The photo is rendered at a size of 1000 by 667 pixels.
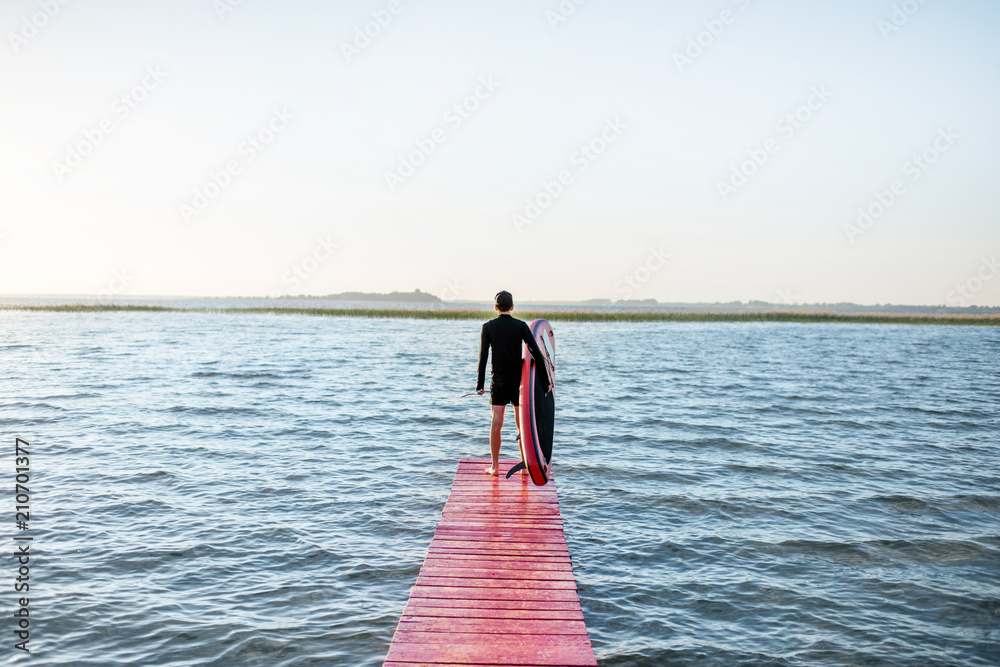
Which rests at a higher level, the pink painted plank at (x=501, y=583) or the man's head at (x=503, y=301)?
the man's head at (x=503, y=301)

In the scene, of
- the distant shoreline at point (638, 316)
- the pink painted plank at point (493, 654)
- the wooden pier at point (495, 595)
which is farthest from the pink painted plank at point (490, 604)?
the distant shoreline at point (638, 316)

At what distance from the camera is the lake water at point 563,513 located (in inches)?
312

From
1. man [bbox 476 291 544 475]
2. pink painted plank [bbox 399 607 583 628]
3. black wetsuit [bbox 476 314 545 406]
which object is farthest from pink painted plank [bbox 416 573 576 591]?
black wetsuit [bbox 476 314 545 406]

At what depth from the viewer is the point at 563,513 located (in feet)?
40.7

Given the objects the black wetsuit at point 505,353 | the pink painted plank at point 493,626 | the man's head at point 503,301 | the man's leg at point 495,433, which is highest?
the man's head at point 503,301

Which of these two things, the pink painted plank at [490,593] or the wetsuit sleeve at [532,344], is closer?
the pink painted plank at [490,593]

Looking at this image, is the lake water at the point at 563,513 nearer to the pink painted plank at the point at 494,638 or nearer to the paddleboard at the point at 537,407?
the pink painted plank at the point at 494,638

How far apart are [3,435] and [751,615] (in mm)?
19889

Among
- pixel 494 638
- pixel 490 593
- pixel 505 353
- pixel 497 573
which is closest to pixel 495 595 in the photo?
pixel 490 593

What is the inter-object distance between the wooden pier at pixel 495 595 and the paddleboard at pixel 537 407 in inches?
28.5

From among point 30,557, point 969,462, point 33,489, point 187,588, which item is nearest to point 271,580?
point 187,588

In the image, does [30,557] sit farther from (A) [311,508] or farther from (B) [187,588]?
(A) [311,508]

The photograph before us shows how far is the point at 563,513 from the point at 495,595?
17.1 feet

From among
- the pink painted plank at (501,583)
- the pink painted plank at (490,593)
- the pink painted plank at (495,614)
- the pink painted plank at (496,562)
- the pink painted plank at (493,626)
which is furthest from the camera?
the pink painted plank at (496,562)
